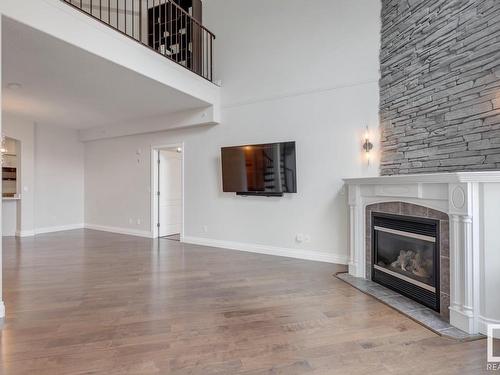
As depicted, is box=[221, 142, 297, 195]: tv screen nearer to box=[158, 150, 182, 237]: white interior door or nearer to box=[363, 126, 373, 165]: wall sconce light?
box=[363, 126, 373, 165]: wall sconce light

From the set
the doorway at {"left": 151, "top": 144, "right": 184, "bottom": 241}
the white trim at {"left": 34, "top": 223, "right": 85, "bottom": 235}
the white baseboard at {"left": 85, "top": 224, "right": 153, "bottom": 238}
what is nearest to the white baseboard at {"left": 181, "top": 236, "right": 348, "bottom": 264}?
the doorway at {"left": 151, "top": 144, "right": 184, "bottom": 241}

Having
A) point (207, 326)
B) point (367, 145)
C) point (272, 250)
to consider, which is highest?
point (367, 145)

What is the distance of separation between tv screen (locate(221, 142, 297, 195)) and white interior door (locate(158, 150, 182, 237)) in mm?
2126

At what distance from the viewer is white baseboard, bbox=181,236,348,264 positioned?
4.50 meters

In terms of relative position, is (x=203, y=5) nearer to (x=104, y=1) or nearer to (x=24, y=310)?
(x=104, y=1)

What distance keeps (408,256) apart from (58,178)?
8287 millimetres

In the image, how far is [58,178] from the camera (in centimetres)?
752

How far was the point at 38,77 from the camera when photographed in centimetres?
400

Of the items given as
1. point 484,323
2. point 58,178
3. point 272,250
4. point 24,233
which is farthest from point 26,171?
point 484,323

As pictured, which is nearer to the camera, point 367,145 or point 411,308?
point 411,308

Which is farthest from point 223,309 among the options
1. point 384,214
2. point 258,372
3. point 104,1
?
point 104,1

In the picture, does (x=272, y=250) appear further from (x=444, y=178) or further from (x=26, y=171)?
(x=26, y=171)

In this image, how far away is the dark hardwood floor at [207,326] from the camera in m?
1.95

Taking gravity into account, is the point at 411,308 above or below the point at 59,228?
below
